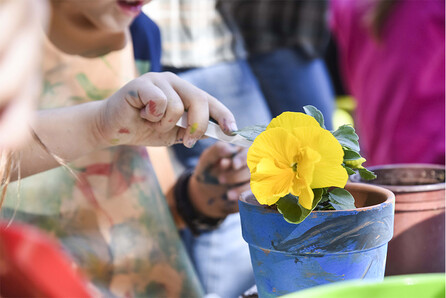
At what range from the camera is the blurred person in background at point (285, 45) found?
1.74 metres

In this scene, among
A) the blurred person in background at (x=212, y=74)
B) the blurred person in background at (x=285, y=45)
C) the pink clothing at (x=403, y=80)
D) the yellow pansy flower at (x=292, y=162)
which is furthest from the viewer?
the blurred person in background at (x=285, y=45)

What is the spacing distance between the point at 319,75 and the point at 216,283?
3.25 feet

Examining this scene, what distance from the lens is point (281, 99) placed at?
176 centimetres

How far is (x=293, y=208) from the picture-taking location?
0.47 m

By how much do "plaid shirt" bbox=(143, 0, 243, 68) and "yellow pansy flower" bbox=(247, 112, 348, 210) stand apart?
0.98m

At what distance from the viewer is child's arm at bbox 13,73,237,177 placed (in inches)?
21.2

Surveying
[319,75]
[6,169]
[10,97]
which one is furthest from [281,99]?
[10,97]

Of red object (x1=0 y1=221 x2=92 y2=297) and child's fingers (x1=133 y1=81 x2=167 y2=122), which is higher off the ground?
red object (x1=0 y1=221 x2=92 y2=297)

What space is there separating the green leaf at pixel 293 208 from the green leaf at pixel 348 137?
54 millimetres

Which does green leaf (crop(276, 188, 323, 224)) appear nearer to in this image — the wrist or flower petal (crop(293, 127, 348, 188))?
flower petal (crop(293, 127, 348, 188))

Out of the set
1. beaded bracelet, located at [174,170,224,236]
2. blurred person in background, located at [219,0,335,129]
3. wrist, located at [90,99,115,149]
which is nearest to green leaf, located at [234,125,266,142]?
wrist, located at [90,99,115,149]

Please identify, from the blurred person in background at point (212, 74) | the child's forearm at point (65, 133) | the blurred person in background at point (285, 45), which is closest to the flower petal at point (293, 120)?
the child's forearm at point (65, 133)

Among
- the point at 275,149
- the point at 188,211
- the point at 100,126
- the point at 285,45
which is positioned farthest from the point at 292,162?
the point at 285,45

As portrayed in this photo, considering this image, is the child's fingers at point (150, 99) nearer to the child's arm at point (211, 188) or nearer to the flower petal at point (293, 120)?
the flower petal at point (293, 120)
